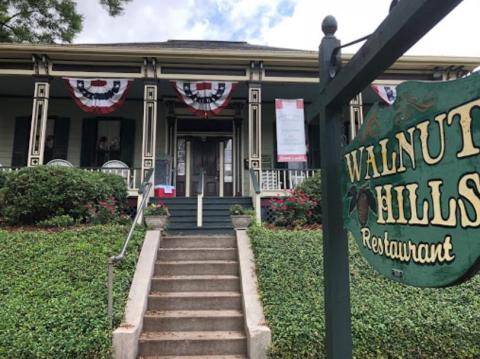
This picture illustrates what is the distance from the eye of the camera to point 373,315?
4133 millimetres

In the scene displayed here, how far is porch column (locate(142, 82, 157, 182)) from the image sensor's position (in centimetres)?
928

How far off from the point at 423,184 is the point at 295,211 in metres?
6.43

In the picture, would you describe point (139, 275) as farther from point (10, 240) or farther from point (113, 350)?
point (10, 240)

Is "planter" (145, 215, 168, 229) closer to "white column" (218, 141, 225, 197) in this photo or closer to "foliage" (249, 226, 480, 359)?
"foliage" (249, 226, 480, 359)

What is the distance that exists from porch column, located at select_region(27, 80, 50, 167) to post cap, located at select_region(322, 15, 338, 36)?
879cm

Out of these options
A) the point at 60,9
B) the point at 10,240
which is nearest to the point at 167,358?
the point at 10,240

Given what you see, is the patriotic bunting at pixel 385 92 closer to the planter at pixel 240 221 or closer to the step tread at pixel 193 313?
the planter at pixel 240 221

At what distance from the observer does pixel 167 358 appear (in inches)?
163

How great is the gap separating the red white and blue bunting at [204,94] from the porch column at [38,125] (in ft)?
10.9

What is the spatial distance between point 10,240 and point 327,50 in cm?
605

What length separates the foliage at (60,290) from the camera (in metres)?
3.75

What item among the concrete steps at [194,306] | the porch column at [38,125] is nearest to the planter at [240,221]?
the concrete steps at [194,306]

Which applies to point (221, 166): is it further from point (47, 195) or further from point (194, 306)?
point (194, 306)

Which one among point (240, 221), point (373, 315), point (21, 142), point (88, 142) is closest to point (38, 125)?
point (88, 142)
